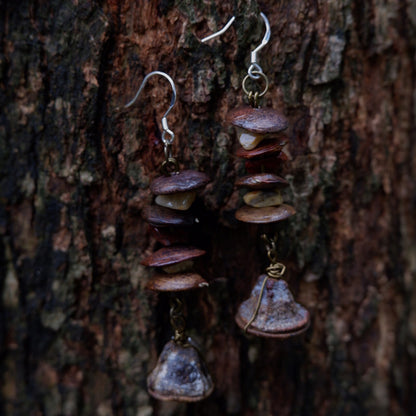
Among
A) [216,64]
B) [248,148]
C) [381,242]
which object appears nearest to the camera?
[248,148]

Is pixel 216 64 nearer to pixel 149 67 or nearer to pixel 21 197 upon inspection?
pixel 149 67

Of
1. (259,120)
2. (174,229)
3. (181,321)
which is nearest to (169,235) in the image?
(174,229)

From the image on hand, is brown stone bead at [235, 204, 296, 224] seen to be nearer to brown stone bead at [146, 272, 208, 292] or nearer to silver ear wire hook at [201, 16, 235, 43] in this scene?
brown stone bead at [146, 272, 208, 292]

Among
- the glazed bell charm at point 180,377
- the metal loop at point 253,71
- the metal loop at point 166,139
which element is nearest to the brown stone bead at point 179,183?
the metal loop at point 166,139

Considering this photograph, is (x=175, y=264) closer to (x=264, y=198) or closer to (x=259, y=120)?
(x=264, y=198)

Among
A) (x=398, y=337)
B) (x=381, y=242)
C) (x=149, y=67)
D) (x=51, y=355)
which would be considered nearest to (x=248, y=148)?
(x=149, y=67)
